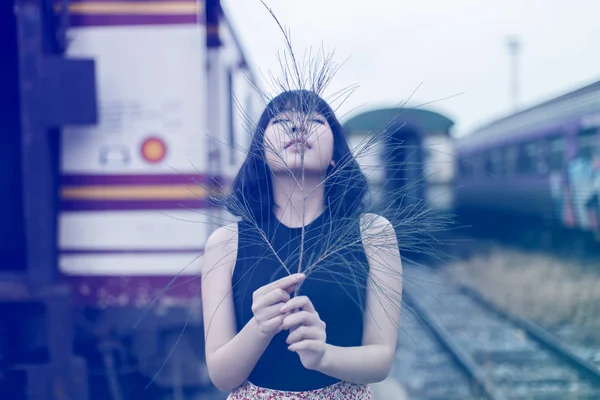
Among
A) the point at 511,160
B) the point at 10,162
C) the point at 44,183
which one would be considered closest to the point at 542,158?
the point at 511,160

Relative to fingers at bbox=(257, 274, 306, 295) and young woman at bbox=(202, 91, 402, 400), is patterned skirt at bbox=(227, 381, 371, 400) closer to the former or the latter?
young woman at bbox=(202, 91, 402, 400)

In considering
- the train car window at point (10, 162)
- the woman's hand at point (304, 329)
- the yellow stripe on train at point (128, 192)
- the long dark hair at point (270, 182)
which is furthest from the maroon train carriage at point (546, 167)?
the woman's hand at point (304, 329)

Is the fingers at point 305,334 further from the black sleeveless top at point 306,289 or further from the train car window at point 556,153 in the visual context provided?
the train car window at point 556,153

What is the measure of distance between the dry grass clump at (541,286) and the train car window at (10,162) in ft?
11.9

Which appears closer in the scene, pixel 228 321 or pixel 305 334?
pixel 305 334

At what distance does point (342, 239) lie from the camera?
163 centimetres

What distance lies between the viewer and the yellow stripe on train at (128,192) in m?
3.60

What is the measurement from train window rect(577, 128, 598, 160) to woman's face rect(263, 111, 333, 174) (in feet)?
29.0

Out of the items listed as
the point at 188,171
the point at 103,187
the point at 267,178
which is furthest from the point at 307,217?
the point at 103,187

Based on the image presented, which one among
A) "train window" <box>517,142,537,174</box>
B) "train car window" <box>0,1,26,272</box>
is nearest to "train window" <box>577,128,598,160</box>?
"train window" <box>517,142,537,174</box>

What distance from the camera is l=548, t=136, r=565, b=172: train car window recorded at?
11.0 metres

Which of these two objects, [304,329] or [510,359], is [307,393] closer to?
[304,329]

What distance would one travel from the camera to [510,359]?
6.23m

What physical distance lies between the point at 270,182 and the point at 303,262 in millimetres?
264
